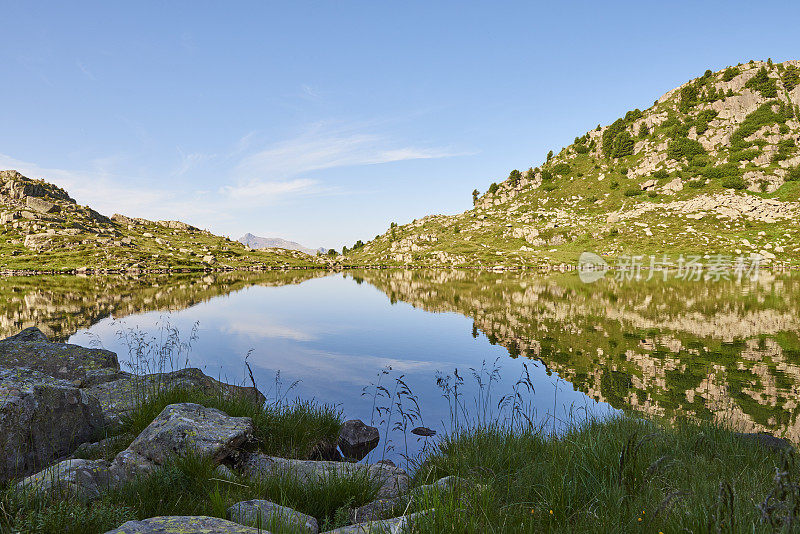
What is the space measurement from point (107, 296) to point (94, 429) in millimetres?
60597

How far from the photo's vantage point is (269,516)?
5.57 m

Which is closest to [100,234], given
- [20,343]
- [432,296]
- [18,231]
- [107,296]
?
[18,231]

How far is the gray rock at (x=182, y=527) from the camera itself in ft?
14.1

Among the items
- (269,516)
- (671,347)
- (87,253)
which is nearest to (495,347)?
(671,347)

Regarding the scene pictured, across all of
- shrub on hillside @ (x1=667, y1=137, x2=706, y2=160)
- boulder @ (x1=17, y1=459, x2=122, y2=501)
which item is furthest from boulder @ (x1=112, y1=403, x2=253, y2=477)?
shrub on hillside @ (x1=667, y1=137, x2=706, y2=160)

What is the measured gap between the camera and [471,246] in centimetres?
17450

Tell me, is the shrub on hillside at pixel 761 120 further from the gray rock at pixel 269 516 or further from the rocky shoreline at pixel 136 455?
the gray rock at pixel 269 516

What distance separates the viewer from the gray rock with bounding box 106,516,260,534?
14.1 feet

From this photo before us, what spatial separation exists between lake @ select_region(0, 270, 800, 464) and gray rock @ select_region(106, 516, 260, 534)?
3.73 metres

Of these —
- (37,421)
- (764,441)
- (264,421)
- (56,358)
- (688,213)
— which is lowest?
(764,441)

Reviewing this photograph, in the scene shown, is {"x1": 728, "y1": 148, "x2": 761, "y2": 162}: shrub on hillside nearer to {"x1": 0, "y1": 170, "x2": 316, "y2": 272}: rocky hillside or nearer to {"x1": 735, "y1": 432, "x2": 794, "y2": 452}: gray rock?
{"x1": 0, "y1": 170, "x2": 316, "y2": 272}: rocky hillside

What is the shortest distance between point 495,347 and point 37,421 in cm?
2369

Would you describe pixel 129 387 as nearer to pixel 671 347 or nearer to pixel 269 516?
pixel 269 516

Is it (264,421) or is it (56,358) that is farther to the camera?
(56,358)
